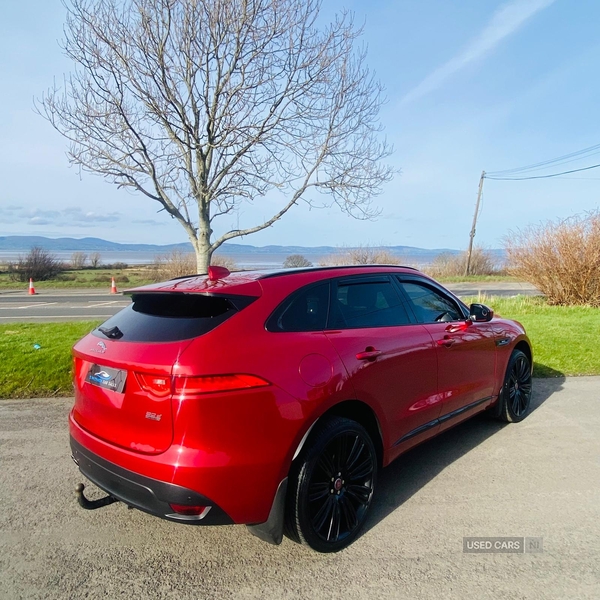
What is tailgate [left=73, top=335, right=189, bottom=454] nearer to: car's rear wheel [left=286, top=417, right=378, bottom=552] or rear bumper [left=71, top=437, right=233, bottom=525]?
rear bumper [left=71, top=437, right=233, bottom=525]

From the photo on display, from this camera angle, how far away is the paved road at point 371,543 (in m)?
2.36

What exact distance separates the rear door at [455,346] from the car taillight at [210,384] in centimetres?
178

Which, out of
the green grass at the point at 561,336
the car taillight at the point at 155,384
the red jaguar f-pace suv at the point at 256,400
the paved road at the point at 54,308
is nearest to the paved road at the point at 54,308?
the paved road at the point at 54,308

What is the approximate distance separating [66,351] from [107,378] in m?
4.45

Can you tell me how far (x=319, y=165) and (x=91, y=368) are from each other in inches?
254

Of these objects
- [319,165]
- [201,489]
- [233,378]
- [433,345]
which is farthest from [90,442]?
[319,165]

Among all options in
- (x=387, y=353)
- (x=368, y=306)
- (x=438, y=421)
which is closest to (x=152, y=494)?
(x=387, y=353)

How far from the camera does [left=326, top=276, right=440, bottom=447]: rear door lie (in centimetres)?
288

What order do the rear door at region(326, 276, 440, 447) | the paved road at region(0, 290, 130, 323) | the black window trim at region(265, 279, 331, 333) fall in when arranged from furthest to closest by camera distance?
1. the paved road at region(0, 290, 130, 323)
2. the rear door at region(326, 276, 440, 447)
3. the black window trim at region(265, 279, 331, 333)

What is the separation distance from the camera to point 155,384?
2320mm

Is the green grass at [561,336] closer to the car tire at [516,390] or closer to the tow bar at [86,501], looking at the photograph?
the car tire at [516,390]

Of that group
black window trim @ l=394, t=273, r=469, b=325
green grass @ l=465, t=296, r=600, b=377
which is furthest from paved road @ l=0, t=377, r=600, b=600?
green grass @ l=465, t=296, r=600, b=377

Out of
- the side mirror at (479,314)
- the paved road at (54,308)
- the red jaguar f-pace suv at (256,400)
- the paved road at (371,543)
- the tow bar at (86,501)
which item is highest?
the side mirror at (479,314)

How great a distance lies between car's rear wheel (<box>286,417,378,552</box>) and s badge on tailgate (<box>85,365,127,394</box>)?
3.42 feet
